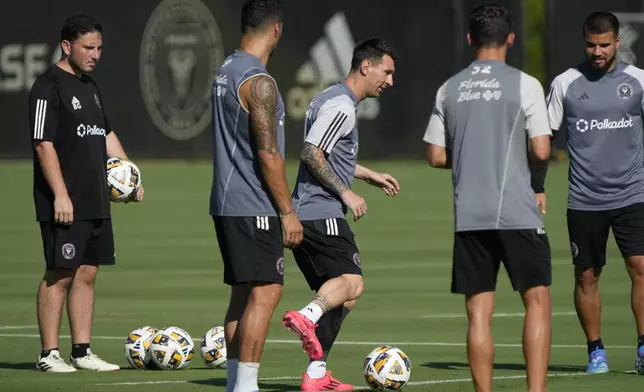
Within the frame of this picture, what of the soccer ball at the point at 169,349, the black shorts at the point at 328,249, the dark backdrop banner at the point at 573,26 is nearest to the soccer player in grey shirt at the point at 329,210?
the black shorts at the point at 328,249

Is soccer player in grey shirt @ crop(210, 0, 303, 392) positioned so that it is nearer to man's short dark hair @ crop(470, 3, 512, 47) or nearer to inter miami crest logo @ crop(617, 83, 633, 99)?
man's short dark hair @ crop(470, 3, 512, 47)

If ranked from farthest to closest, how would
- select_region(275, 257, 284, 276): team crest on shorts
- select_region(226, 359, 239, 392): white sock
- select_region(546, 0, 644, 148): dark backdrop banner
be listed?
select_region(546, 0, 644, 148): dark backdrop banner
select_region(226, 359, 239, 392): white sock
select_region(275, 257, 284, 276): team crest on shorts

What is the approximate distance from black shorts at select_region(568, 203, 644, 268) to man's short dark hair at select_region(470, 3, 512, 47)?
256 centimetres

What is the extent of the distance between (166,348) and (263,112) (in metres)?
2.58

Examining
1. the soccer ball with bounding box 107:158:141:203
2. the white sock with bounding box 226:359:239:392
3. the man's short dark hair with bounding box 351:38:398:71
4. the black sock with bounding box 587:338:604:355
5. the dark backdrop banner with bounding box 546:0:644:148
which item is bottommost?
the black sock with bounding box 587:338:604:355

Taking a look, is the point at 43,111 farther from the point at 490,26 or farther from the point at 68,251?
the point at 490,26

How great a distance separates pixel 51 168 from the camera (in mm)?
10852

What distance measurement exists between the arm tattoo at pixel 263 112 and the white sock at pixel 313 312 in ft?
4.31

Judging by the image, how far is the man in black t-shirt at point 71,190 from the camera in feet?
35.8

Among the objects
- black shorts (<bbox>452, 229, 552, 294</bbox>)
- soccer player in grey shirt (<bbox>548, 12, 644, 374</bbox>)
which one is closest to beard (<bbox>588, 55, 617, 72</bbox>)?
soccer player in grey shirt (<bbox>548, 12, 644, 374</bbox>)

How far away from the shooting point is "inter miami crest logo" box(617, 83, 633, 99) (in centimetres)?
1102

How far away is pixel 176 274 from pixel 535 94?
9032 millimetres

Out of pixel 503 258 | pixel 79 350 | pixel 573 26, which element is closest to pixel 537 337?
pixel 503 258

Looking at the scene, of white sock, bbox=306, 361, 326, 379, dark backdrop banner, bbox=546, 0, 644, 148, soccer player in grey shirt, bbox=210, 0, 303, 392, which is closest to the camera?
soccer player in grey shirt, bbox=210, 0, 303, 392
